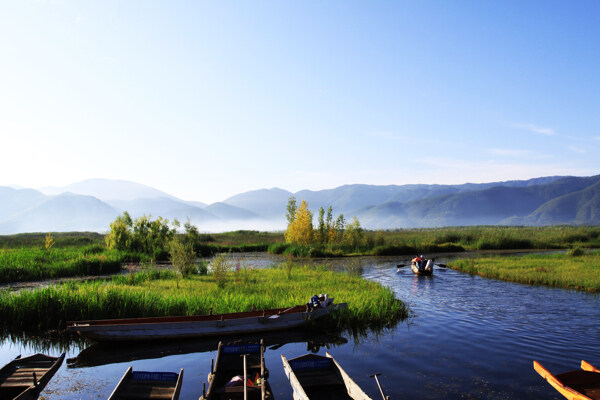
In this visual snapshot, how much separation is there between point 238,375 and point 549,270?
85.5 ft

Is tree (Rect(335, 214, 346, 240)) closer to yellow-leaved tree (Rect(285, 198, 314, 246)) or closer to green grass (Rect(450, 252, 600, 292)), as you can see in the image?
yellow-leaved tree (Rect(285, 198, 314, 246))

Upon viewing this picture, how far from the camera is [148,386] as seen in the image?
927cm

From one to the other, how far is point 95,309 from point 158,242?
27.0 m

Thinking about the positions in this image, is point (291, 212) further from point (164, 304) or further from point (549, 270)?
point (164, 304)

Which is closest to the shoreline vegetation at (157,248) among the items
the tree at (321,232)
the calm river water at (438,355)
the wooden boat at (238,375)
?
the tree at (321,232)

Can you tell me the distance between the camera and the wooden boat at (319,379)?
9125 mm

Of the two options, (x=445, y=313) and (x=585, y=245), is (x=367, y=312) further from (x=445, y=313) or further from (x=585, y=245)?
(x=585, y=245)

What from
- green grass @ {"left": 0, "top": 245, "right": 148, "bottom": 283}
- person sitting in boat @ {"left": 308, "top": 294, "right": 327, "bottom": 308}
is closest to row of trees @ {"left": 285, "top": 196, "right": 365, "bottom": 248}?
green grass @ {"left": 0, "top": 245, "right": 148, "bottom": 283}

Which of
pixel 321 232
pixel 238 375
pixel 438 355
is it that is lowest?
pixel 438 355

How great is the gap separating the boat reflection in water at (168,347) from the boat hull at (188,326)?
368mm

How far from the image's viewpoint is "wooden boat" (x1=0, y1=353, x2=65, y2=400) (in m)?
9.22

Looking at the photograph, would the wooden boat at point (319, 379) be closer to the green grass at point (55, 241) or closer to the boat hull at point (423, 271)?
the boat hull at point (423, 271)

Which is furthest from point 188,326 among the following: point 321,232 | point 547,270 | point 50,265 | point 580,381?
point 321,232

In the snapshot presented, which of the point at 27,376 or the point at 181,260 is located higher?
the point at 181,260
